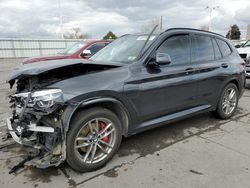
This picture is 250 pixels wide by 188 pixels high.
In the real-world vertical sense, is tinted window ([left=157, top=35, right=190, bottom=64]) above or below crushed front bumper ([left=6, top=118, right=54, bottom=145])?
above

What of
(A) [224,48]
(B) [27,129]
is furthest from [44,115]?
(A) [224,48]

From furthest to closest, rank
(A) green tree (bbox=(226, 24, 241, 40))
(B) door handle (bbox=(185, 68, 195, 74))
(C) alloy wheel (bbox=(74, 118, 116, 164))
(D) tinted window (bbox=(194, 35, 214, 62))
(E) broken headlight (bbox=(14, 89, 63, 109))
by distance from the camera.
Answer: (A) green tree (bbox=(226, 24, 241, 40)), (D) tinted window (bbox=(194, 35, 214, 62)), (B) door handle (bbox=(185, 68, 195, 74)), (C) alloy wheel (bbox=(74, 118, 116, 164)), (E) broken headlight (bbox=(14, 89, 63, 109))

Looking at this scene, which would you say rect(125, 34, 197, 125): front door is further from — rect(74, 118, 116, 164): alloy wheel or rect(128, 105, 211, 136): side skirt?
rect(74, 118, 116, 164): alloy wheel

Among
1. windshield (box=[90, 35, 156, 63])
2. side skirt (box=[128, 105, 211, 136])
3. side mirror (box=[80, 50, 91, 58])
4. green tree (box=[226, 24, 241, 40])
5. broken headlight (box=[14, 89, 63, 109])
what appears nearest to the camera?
broken headlight (box=[14, 89, 63, 109])

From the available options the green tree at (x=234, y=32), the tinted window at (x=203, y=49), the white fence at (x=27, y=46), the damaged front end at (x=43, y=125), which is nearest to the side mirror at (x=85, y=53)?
the tinted window at (x=203, y=49)

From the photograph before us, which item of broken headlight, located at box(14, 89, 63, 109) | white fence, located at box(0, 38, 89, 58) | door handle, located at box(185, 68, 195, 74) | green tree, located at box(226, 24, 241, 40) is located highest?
green tree, located at box(226, 24, 241, 40)

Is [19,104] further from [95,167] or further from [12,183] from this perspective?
[95,167]

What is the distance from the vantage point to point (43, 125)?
2.56 m

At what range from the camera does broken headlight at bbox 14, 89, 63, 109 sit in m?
2.44

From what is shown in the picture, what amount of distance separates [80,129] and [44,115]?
0.44 metres

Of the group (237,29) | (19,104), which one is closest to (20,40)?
(19,104)

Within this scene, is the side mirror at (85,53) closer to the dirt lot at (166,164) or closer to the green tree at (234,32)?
the dirt lot at (166,164)

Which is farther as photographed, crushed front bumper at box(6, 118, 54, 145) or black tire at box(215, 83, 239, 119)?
black tire at box(215, 83, 239, 119)

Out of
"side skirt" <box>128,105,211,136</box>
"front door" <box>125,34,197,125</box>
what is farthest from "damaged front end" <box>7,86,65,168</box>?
"side skirt" <box>128,105,211,136</box>
